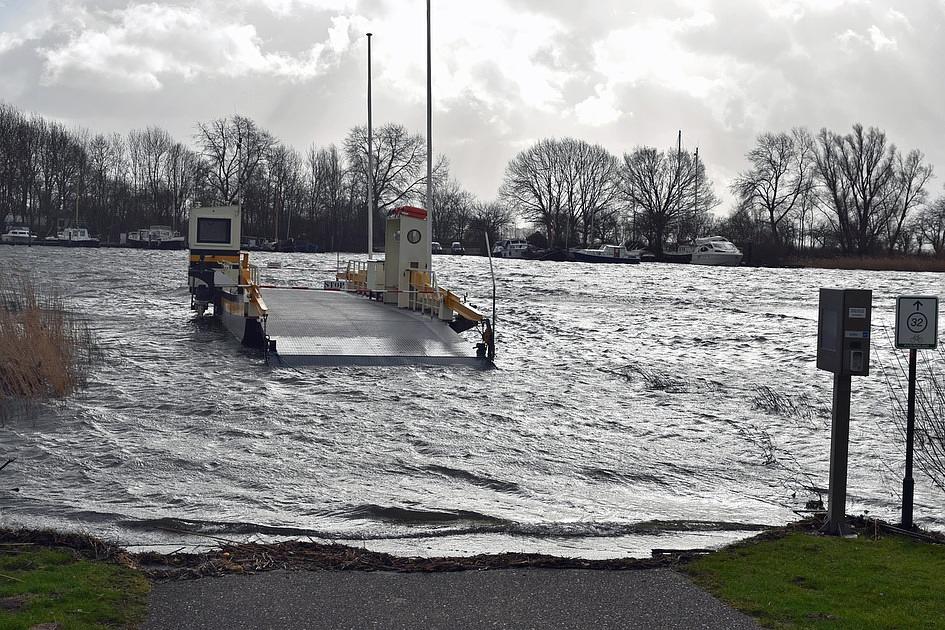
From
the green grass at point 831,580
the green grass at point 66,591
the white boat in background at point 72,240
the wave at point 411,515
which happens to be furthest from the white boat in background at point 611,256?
the green grass at point 66,591

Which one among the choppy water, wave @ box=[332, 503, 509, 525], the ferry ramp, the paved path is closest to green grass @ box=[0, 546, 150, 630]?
the paved path

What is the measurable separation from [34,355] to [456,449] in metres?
8.37

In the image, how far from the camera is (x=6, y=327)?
1814 cm

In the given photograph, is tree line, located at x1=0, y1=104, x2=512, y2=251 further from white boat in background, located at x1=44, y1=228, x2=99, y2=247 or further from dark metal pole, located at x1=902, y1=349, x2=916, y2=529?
dark metal pole, located at x1=902, y1=349, x2=916, y2=529

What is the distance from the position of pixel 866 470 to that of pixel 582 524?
18.2 feet

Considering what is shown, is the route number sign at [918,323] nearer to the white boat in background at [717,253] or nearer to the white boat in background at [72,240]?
the white boat in background at [717,253]

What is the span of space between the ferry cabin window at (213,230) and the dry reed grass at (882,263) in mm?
59770

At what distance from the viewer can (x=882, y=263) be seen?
8012cm

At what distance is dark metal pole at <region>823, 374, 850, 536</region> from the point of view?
8.79 metres

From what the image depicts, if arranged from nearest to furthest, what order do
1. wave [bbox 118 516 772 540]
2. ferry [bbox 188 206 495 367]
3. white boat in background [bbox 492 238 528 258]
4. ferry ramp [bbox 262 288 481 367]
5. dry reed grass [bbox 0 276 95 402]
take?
wave [bbox 118 516 772 540] < dry reed grass [bbox 0 276 95 402] < ferry ramp [bbox 262 288 481 367] < ferry [bbox 188 206 495 367] < white boat in background [bbox 492 238 528 258]

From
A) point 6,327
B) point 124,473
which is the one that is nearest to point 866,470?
point 124,473

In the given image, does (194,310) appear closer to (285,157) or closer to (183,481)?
(183,481)

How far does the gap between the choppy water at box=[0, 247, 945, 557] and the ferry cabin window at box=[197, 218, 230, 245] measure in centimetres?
423

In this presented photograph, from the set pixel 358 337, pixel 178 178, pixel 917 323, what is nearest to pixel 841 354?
pixel 917 323
